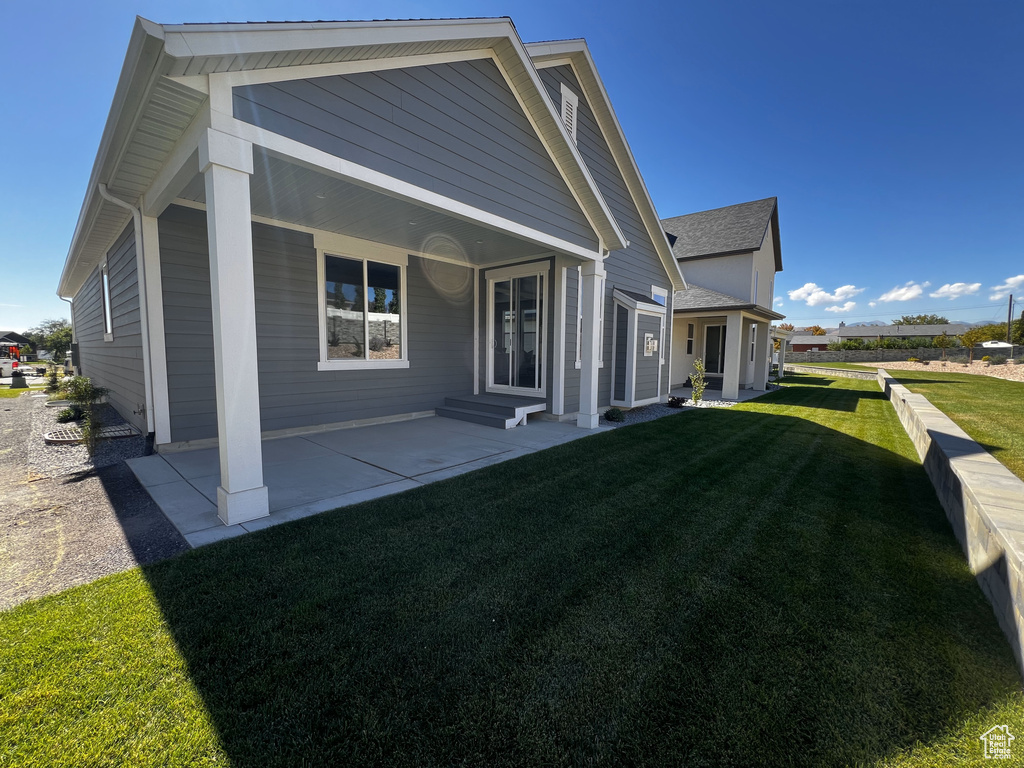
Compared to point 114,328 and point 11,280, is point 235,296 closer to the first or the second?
point 114,328

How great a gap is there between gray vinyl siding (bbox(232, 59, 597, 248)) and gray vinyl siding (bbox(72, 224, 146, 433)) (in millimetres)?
4057

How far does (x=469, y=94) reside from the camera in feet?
15.2

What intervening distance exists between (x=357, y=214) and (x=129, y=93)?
256cm

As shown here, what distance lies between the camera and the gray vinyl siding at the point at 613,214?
7.93 m

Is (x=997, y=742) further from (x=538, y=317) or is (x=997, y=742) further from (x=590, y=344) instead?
(x=538, y=317)

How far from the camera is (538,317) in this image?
25.2ft

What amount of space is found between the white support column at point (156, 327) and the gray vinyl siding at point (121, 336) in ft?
2.68

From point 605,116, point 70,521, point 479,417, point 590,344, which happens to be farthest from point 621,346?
point 70,521

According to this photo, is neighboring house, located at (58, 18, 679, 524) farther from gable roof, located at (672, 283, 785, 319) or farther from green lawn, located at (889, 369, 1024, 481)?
green lawn, located at (889, 369, 1024, 481)

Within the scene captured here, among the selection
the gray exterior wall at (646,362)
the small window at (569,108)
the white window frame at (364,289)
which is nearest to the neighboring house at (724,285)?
the gray exterior wall at (646,362)

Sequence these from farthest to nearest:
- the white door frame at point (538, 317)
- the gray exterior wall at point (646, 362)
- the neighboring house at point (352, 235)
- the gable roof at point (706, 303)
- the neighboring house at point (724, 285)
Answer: the neighboring house at point (724, 285) < the gable roof at point (706, 303) < the gray exterior wall at point (646, 362) < the white door frame at point (538, 317) < the neighboring house at point (352, 235)

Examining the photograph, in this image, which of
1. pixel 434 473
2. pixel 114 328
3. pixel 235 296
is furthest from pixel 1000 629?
pixel 114 328

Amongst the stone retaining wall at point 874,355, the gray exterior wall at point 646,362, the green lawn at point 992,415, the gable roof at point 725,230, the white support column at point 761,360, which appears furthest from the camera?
the stone retaining wall at point 874,355

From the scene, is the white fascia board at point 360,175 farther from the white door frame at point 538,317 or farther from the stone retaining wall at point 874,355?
the stone retaining wall at point 874,355
